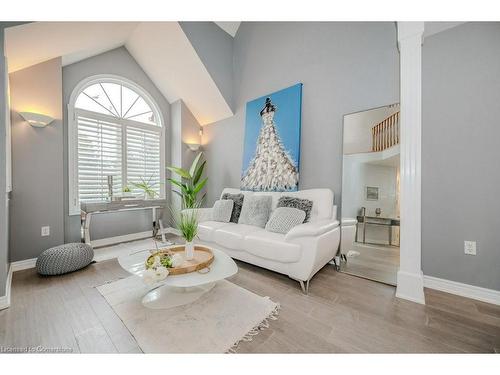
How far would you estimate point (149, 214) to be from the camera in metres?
3.95

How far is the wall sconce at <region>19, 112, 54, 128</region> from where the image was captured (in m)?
2.35

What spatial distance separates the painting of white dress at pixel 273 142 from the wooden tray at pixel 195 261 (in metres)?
1.55

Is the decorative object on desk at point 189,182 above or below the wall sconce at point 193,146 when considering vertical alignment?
below

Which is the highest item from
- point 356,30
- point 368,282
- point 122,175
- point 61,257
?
point 356,30

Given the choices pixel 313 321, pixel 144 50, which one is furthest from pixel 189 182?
pixel 313 321

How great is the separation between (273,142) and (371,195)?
1532 mm

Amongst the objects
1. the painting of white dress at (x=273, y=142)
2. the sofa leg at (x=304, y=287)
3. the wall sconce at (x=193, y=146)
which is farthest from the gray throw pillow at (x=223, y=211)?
the wall sconce at (x=193, y=146)

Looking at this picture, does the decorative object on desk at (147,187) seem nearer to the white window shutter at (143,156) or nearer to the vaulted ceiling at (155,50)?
the white window shutter at (143,156)

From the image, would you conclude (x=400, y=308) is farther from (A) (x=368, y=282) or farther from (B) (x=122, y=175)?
(B) (x=122, y=175)

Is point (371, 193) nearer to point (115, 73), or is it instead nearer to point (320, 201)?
point (320, 201)

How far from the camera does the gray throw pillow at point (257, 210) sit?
2.71 metres

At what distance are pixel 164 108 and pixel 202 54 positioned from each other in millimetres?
1386

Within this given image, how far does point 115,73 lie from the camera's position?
348 centimetres
